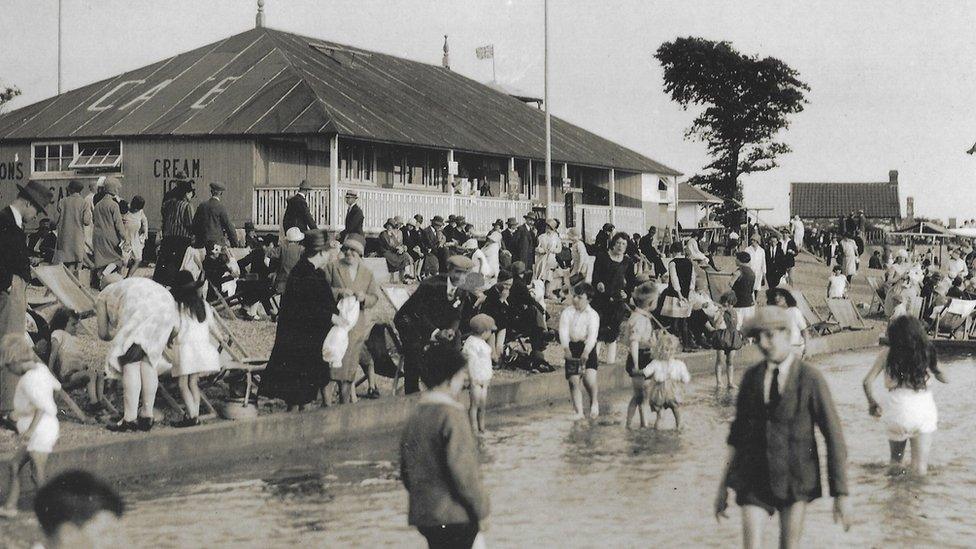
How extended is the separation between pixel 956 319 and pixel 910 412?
2074cm

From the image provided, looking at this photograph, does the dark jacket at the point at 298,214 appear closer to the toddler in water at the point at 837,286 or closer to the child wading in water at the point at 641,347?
the child wading in water at the point at 641,347

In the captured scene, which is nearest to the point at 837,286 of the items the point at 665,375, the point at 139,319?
the point at 665,375

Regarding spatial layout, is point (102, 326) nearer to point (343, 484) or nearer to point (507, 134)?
point (343, 484)

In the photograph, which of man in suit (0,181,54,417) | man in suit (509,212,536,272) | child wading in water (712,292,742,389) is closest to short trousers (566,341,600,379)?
child wading in water (712,292,742,389)

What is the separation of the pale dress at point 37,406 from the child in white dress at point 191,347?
2.77 m

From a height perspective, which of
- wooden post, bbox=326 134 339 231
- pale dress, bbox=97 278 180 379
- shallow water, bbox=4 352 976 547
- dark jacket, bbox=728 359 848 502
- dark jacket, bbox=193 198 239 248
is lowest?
shallow water, bbox=4 352 976 547

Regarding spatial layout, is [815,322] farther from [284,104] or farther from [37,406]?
[37,406]

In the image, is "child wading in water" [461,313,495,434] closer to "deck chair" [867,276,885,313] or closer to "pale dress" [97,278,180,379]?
"pale dress" [97,278,180,379]

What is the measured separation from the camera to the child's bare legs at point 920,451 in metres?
11.5

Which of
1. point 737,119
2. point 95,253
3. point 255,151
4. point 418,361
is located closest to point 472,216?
point 255,151

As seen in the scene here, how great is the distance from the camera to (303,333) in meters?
13.9

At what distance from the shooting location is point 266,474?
11852 mm

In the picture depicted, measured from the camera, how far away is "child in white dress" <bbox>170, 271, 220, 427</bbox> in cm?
1287

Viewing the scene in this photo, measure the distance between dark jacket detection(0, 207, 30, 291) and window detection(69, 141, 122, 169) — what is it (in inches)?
1003
